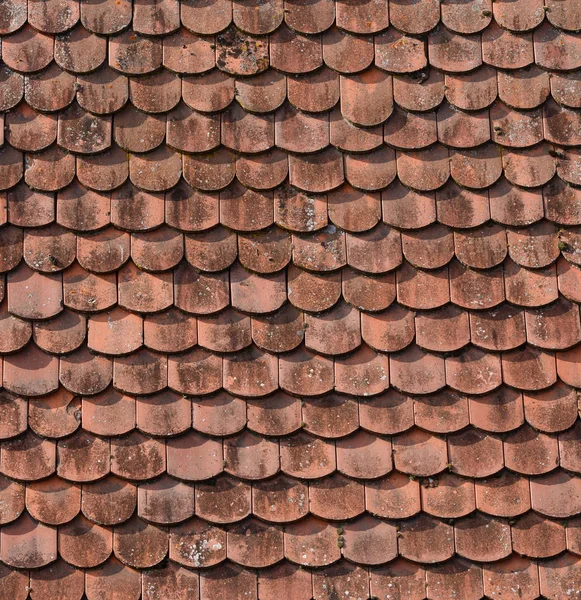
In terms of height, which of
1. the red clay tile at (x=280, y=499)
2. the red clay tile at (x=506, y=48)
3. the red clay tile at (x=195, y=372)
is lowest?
the red clay tile at (x=280, y=499)

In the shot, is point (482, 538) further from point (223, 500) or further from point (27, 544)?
point (27, 544)

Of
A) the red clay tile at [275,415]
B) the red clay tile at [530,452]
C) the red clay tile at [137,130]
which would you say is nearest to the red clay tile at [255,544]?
the red clay tile at [275,415]

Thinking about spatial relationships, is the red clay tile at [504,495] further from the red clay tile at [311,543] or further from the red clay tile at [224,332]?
the red clay tile at [224,332]

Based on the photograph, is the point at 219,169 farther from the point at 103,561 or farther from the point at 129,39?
the point at 103,561

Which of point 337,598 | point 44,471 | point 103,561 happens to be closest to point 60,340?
point 44,471

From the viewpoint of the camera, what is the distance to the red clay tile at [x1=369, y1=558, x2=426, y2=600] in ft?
11.9

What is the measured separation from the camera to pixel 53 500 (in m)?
3.69

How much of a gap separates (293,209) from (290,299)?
340mm

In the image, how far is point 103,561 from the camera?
363cm

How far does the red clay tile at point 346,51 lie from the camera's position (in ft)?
13.2

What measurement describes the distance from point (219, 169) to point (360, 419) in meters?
1.06

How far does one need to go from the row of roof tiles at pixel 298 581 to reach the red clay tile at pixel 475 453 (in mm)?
309

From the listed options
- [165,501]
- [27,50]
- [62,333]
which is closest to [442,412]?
[165,501]

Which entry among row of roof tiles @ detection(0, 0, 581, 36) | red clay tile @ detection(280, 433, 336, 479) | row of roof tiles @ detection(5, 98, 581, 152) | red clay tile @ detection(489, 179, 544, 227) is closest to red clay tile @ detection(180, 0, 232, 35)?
row of roof tiles @ detection(0, 0, 581, 36)
